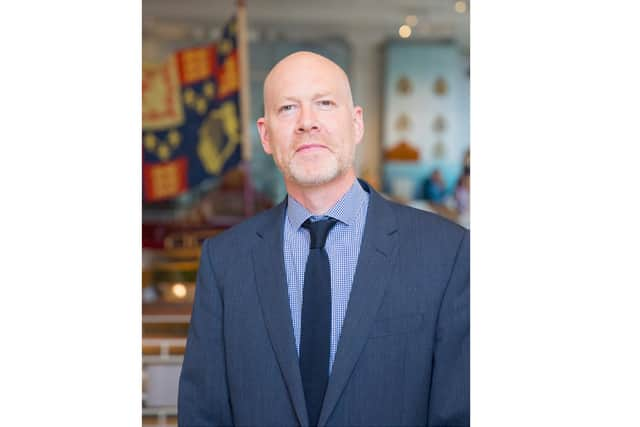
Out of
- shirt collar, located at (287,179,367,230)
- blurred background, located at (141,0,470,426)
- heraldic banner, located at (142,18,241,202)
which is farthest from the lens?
blurred background, located at (141,0,470,426)

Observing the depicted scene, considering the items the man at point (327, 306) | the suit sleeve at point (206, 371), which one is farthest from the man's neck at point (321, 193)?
the suit sleeve at point (206, 371)

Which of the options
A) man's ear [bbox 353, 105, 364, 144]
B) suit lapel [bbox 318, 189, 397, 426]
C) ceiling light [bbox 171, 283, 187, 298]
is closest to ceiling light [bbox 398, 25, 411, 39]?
ceiling light [bbox 171, 283, 187, 298]

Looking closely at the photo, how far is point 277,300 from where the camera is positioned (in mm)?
1472

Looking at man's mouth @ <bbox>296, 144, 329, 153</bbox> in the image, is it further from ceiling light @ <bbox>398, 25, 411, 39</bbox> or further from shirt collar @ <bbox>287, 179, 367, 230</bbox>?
ceiling light @ <bbox>398, 25, 411, 39</bbox>

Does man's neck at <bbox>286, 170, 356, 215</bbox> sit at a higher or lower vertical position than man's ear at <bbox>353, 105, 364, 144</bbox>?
lower

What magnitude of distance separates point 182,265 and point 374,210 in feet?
6.73

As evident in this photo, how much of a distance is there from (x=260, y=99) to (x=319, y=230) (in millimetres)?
5519

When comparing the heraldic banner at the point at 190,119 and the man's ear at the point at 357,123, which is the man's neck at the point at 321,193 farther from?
the heraldic banner at the point at 190,119

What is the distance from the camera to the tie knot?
4.91 feet

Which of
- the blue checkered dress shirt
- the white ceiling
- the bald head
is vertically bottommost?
the blue checkered dress shirt

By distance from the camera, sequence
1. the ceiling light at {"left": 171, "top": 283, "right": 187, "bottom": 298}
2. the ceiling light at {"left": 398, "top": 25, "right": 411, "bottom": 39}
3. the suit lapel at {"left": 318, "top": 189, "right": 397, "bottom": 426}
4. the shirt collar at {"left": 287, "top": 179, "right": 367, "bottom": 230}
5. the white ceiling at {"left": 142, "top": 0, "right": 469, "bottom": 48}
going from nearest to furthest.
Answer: the suit lapel at {"left": 318, "top": 189, "right": 397, "bottom": 426} < the shirt collar at {"left": 287, "top": 179, "right": 367, "bottom": 230} < the ceiling light at {"left": 171, "top": 283, "right": 187, "bottom": 298} < the white ceiling at {"left": 142, "top": 0, "right": 469, "bottom": 48} < the ceiling light at {"left": 398, "top": 25, "right": 411, "bottom": 39}
